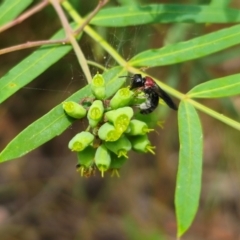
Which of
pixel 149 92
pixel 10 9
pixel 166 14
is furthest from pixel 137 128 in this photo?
pixel 10 9

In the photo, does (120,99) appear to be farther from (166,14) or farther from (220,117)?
(166,14)

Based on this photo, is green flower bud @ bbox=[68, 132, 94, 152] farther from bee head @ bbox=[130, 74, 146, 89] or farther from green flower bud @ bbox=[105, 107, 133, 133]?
bee head @ bbox=[130, 74, 146, 89]

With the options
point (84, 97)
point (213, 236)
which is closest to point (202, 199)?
point (213, 236)

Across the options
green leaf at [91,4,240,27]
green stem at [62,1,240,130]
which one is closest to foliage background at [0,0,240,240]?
green stem at [62,1,240,130]

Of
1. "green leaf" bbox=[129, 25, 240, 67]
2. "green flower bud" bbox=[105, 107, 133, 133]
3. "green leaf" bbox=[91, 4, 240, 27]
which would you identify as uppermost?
"green leaf" bbox=[91, 4, 240, 27]

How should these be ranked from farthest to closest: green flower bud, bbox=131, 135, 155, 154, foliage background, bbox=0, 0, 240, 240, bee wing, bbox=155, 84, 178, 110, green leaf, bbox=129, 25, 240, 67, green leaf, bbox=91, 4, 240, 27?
foliage background, bbox=0, 0, 240, 240
green leaf, bbox=91, 4, 240, 27
green leaf, bbox=129, 25, 240, 67
bee wing, bbox=155, 84, 178, 110
green flower bud, bbox=131, 135, 155, 154

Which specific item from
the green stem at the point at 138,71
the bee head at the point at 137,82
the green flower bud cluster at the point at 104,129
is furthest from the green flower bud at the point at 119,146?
the green stem at the point at 138,71
